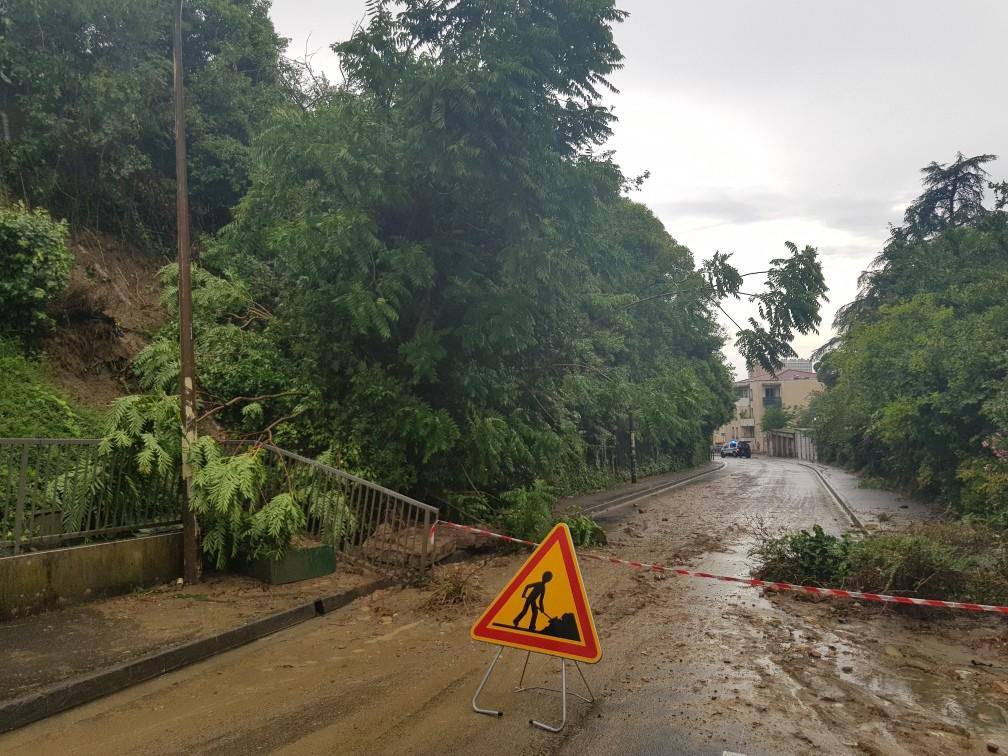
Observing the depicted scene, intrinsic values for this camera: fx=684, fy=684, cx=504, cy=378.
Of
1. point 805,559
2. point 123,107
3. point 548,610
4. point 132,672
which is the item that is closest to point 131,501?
point 132,672

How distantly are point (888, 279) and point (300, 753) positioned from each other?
37808mm

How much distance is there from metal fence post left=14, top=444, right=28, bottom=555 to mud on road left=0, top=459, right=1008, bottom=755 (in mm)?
2394

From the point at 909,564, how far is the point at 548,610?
4.97 m

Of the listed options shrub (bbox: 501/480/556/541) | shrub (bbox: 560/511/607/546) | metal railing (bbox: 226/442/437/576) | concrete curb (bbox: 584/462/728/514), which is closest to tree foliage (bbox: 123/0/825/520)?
shrub (bbox: 501/480/556/541)

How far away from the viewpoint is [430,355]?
33.7ft

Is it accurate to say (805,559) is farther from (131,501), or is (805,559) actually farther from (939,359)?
(939,359)

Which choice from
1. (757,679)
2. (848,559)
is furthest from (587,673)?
(848,559)

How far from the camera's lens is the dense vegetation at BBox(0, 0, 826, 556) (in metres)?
9.95

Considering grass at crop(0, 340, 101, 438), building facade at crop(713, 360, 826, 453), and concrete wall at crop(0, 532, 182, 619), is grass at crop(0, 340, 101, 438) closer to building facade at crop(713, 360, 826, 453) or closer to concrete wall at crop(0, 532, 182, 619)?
concrete wall at crop(0, 532, 182, 619)

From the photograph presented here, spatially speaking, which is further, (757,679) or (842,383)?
(842,383)

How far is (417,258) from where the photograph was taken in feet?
33.6

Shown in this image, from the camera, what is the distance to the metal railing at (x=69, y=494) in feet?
21.5

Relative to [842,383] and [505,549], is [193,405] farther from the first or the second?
[842,383]

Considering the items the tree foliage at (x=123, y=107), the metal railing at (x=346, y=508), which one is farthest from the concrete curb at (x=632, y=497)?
the tree foliage at (x=123, y=107)
